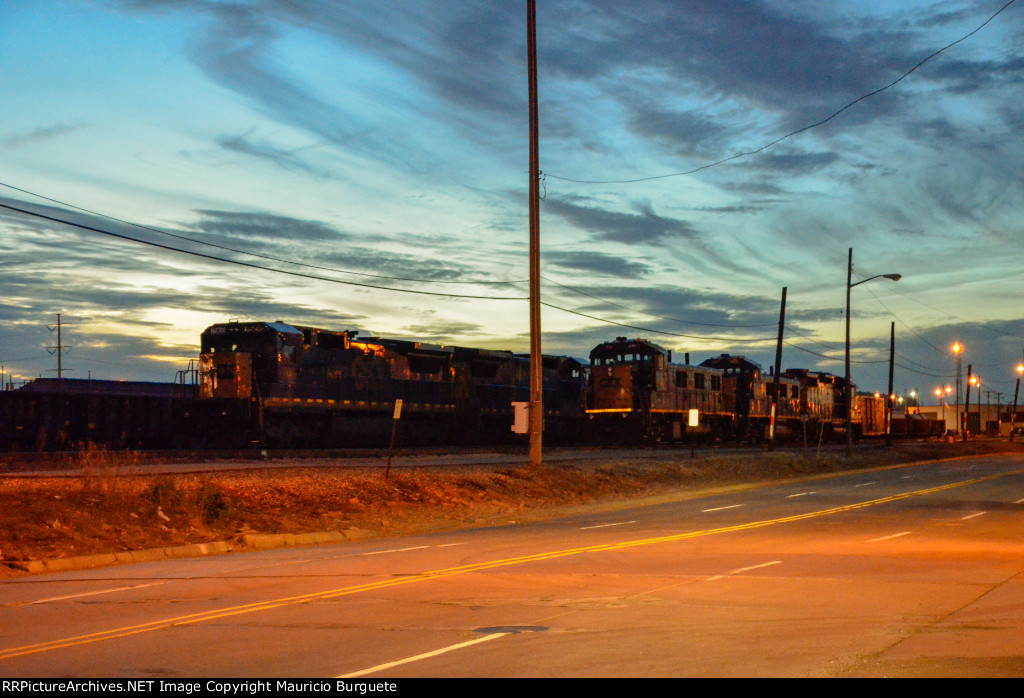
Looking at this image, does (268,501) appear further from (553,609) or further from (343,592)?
(553,609)

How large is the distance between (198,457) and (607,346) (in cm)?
2842

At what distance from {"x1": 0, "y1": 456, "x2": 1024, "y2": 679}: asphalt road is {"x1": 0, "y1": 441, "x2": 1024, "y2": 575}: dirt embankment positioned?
1878mm

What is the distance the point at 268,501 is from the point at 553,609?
11659mm

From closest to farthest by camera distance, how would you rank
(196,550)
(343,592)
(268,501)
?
1. (343,592)
2. (196,550)
3. (268,501)

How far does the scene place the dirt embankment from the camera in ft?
53.6

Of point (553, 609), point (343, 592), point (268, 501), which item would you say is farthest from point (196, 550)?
point (553, 609)

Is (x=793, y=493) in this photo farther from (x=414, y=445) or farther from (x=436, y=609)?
(x=436, y=609)

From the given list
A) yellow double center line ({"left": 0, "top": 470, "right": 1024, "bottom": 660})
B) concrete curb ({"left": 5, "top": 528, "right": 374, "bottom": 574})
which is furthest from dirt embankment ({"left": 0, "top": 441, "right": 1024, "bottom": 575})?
yellow double center line ({"left": 0, "top": 470, "right": 1024, "bottom": 660})

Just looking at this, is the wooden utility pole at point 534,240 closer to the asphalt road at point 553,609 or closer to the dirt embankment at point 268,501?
the dirt embankment at point 268,501

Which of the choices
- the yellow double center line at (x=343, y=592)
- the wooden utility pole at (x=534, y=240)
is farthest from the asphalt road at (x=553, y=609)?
the wooden utility pole at (x=534, y=240)

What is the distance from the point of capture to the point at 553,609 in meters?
10.2

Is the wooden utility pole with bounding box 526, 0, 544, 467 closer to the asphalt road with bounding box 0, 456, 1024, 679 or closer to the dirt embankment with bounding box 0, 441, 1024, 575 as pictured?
the dirt embankment with bounding box 0, 441, 1024, 575
